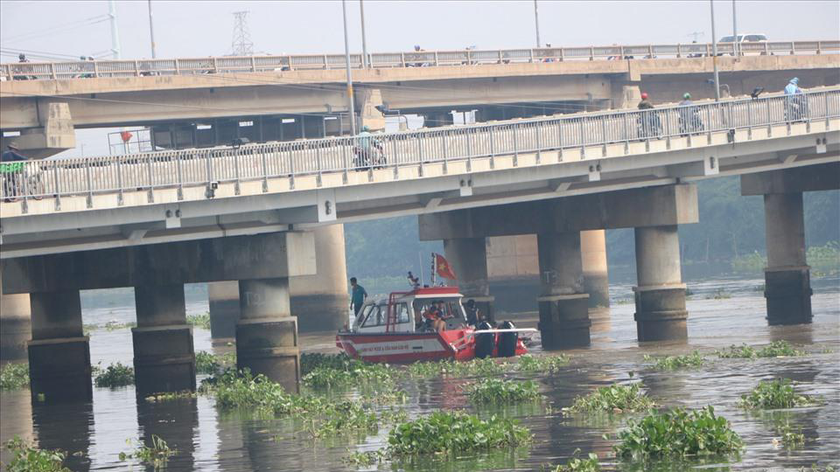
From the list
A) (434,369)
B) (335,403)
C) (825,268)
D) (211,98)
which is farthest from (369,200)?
(825,268)

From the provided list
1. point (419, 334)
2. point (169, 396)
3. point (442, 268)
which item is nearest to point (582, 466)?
point (169, 396)

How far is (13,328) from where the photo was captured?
63.8 meters

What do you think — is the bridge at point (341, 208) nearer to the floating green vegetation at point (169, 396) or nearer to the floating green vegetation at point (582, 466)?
the floating green vegetation at point (169, 396)

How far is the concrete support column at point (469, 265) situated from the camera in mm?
55750

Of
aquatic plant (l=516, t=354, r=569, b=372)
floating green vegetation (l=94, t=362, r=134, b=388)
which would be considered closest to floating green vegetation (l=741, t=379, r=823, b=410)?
aquatic plant (l=516, t=354, r=569, b=372)

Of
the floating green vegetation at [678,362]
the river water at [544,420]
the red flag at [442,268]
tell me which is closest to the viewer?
the river water at [544,420]

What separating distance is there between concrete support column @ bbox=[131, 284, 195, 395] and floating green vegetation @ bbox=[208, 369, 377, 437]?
1054 mm

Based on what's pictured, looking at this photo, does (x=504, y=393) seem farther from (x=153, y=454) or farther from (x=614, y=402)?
(x=153, y=454)

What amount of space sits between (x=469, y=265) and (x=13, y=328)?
20.2 meters

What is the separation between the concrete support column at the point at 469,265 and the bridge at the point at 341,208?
51mm

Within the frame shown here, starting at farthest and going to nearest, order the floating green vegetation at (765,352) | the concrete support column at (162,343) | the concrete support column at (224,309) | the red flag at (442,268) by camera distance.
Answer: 1. the concrete support column at (224,309)
2. the red flag at (442,268)
3. the concrete support column at (162,343)
4. the floating green vegetation at (765,352)

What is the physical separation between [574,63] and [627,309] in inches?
504

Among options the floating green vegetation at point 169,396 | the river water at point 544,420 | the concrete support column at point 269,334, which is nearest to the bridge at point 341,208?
the concrete support column at point 269,334

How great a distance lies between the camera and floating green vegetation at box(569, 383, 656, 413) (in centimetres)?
2941
